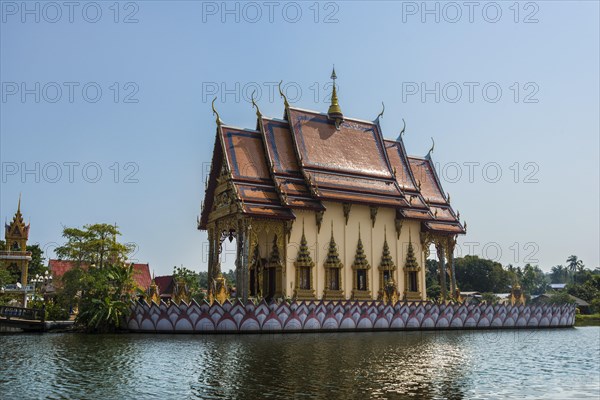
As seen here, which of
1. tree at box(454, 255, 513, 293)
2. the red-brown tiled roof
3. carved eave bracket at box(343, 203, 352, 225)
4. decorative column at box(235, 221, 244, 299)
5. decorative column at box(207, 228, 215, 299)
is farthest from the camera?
tree at box(454, 255, 513, 293)

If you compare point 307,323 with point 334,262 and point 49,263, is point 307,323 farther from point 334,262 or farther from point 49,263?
point 49,263

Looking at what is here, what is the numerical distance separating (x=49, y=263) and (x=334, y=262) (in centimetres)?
3416

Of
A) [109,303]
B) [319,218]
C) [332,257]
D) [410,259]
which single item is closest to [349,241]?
[332,257]

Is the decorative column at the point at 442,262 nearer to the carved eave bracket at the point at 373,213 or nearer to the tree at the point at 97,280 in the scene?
the carved eave bracket at the point at 373,213

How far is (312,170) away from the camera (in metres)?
28.0

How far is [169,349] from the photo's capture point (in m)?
14.8

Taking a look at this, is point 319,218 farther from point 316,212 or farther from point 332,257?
point 332,257

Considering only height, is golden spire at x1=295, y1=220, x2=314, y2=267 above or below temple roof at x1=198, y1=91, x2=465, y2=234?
below

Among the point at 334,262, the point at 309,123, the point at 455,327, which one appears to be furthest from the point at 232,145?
the point at 455,327

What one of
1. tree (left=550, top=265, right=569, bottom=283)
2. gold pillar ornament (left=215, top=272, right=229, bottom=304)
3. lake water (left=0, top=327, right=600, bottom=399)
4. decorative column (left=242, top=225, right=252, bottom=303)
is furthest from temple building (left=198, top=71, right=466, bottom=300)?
tree (left=550, top=265, right=569, bottom=283)

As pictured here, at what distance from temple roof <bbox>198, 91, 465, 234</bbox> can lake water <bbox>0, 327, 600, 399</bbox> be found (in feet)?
33.9

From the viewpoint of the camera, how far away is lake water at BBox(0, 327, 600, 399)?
8.66 m

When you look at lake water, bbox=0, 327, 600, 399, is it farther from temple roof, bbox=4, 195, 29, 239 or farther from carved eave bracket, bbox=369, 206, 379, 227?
temple roof, bbox=4, 195, 29, 239

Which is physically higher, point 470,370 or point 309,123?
point 309,123
